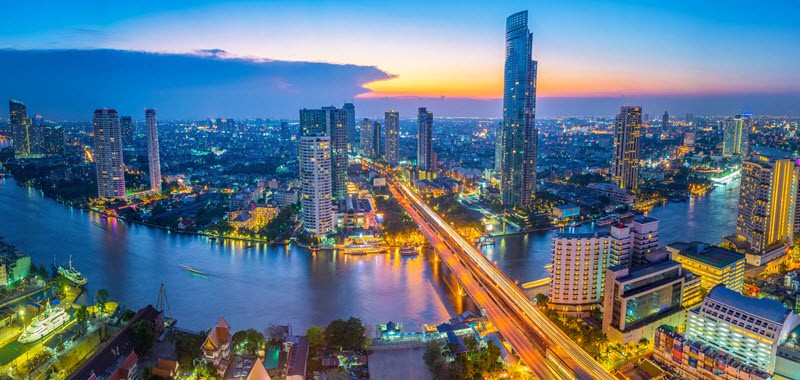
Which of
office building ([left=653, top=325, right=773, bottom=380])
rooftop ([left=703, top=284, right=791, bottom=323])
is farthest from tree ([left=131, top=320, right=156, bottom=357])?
rooftop ([left=703, top=284, right=791, bottom=323])

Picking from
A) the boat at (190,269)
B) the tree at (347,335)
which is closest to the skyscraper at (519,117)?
the boat at (190,269)

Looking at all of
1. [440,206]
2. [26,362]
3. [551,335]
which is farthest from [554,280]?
[440,206]

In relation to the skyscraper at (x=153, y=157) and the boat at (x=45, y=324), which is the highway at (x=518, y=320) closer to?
the boat at (x=45, y=324)

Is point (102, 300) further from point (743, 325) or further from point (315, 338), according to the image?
point (743, 325)

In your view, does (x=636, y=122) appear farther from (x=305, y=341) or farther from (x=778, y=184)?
(x=305, y=341)

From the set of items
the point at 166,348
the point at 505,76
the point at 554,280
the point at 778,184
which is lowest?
the point at 166,348

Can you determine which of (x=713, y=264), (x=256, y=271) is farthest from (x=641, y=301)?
(x=256, y=271)
